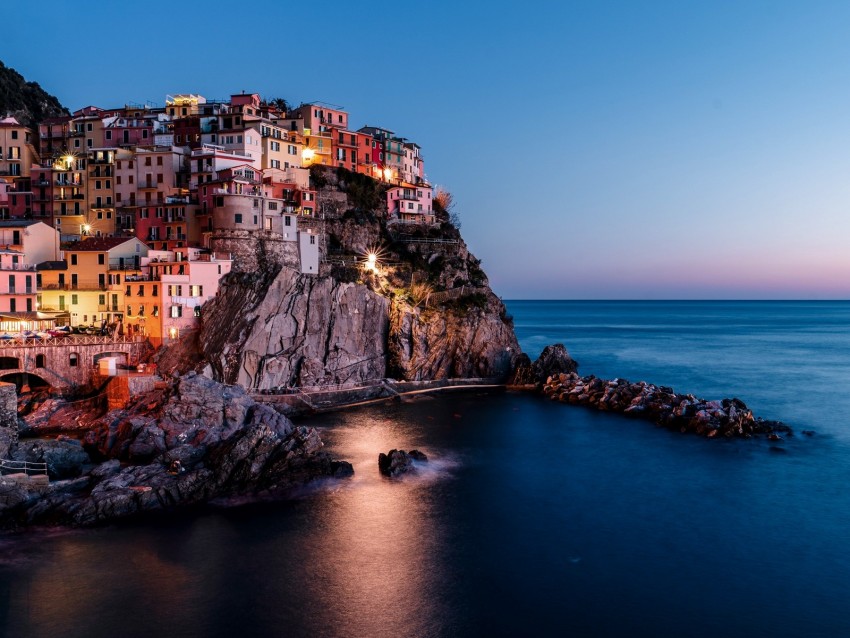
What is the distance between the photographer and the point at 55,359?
137ft

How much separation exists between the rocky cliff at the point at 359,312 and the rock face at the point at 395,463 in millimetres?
15257

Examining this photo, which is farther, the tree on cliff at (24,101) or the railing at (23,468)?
the tree on cliff at (24,101)

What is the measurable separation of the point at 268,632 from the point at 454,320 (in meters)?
37.9

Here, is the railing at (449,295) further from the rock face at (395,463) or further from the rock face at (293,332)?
Answer: the rock face at (395,463)

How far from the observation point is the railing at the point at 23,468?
2828 cm

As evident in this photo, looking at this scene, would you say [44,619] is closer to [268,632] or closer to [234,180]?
[268,632]

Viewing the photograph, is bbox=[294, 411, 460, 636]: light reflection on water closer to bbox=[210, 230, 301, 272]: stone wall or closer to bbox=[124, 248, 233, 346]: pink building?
bbox=[124, 248, 233, 346]: pink building

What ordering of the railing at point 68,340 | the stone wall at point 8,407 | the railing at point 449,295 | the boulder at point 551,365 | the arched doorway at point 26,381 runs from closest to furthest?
the stone wall at point 8,407 < the railing at point 68,340 < the arched doorway at point 26,381 < the boulder at point 551,365 < the railing at point 449,295

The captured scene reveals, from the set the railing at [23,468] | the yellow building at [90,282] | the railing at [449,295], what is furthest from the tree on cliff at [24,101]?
the railing at [23,468]

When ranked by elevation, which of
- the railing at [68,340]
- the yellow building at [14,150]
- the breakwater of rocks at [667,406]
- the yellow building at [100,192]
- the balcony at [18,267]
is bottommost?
the breakwater of rocks at [667,406]

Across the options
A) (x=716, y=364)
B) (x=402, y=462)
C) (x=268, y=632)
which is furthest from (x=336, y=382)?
(x=716, y=364)

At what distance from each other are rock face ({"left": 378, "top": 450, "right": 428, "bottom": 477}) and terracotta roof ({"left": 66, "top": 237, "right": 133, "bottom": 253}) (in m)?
28.5

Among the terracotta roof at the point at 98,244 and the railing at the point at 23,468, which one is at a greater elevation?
the terracotta roof at the point at 98,244

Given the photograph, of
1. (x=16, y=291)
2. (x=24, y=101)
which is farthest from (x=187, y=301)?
(x=24, y=101)
